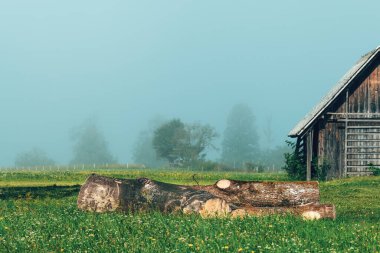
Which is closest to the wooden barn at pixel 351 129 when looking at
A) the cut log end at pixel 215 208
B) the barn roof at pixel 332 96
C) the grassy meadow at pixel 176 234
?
the barn roof at pixel 332 96

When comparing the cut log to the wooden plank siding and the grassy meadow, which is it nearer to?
the grassy meadow

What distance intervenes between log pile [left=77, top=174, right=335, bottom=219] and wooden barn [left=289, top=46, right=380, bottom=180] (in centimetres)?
2658

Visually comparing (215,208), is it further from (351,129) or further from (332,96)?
(351,129)

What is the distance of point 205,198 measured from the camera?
1931cm

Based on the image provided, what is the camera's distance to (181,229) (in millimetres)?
14758

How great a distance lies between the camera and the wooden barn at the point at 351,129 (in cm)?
4709

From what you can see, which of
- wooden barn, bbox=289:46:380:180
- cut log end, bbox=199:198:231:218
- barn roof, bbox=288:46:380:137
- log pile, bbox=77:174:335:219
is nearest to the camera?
cut log end, bbox=199:198:231:218

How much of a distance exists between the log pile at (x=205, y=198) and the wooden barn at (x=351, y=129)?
2658 cm

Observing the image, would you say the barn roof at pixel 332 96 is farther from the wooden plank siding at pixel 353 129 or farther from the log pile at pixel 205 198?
the log pile at pixel 205 198

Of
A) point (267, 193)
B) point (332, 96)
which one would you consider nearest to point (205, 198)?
point (267, 193)

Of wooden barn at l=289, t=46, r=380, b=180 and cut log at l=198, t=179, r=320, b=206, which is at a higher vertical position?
wooden barn at l=289, t=46, r=380, b=180

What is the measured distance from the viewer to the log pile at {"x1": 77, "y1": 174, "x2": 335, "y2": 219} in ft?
62.6

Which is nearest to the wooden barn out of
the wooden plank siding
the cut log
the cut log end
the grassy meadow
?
the wooden plank siding

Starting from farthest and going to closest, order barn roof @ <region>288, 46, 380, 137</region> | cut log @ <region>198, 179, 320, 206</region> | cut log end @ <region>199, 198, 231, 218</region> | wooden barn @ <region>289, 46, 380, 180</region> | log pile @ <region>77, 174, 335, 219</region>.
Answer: wooden barn @ <region>289, 46, 380, 180</region>
barn roof @ <region>288, 46, 380, 137</region>
cut log @ <region>198, 179, 320, 206</region>
log pile @ <region>77, 174, 335, 219</region>
cut log end @ <region>199, 198, 231, 218</region>
